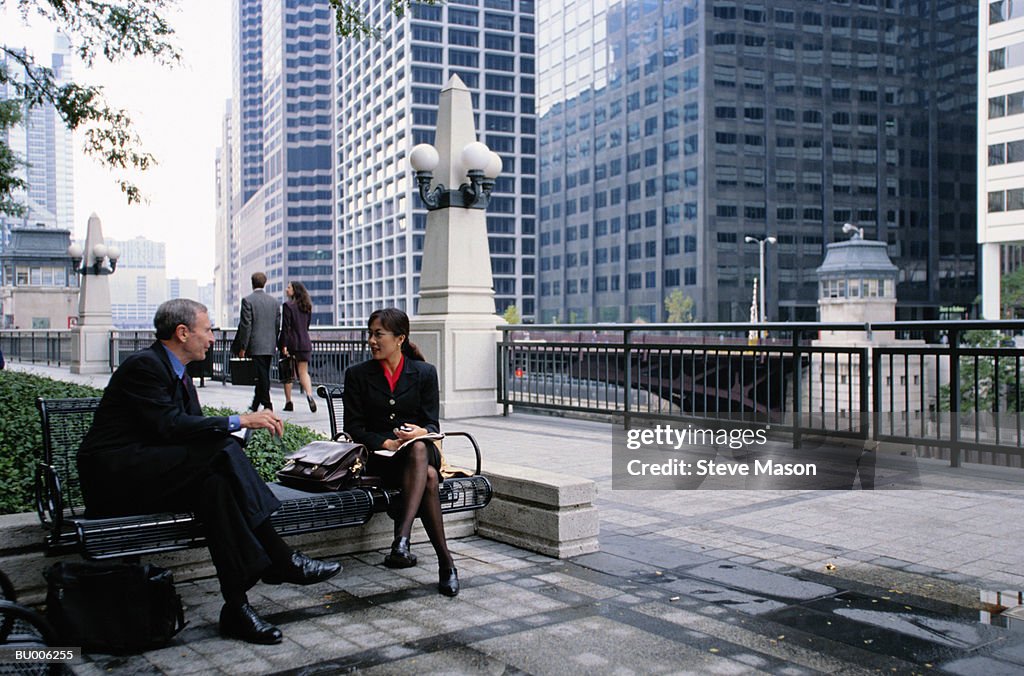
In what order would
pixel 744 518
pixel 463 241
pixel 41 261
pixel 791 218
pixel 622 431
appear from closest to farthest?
1. pixel 744 518
2. pixel 622 431
3. pixel 463 241
4. pixel 41 261
5. pixel 791 218

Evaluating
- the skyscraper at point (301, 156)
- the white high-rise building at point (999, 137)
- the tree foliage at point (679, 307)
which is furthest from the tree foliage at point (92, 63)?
the skyscraper at point (301, 156)

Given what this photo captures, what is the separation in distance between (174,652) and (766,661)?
8.47ft

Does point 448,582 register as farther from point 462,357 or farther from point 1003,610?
point 462,357

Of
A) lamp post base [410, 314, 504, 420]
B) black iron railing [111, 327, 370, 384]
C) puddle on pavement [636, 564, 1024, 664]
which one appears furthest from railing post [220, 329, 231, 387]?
puddle on pavement [636, 564, 1024, 664]

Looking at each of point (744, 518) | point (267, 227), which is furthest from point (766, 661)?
point (267, 227)

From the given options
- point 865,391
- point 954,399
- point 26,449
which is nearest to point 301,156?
point 865,391

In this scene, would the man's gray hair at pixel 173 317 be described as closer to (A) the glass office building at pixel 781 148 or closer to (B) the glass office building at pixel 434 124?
(A) the glass office building at pixel 781 148

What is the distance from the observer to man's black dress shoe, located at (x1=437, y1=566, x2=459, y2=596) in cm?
485

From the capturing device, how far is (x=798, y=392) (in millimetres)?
9844

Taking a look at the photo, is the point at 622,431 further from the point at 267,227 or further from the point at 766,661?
the point at 267,227

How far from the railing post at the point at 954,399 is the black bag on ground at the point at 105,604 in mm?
7276

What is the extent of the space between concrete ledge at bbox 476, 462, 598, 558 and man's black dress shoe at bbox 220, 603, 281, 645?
204 cm

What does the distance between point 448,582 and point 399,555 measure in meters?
0.53

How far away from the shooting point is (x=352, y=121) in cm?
14375
